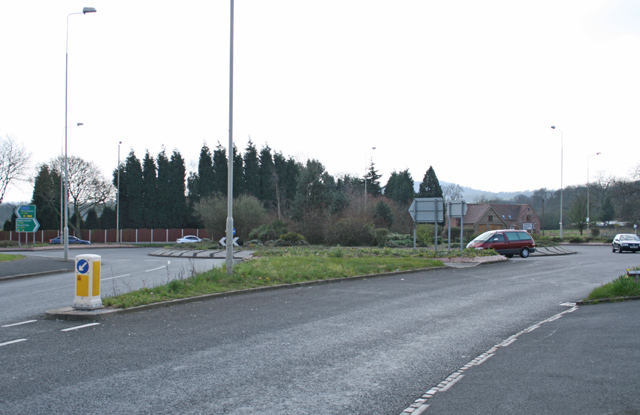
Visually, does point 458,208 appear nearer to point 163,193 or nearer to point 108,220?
point 163,193

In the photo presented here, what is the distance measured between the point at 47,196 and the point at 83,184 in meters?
4.83

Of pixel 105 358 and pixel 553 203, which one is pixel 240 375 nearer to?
pixel 105 358

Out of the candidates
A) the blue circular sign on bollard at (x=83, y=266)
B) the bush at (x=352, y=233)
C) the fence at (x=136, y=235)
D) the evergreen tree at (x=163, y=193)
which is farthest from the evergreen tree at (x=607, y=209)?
the blue circular sign on bollard at (x=83, y=266)

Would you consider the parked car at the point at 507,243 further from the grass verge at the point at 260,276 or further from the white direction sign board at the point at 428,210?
the grass verge at the point at 260,276

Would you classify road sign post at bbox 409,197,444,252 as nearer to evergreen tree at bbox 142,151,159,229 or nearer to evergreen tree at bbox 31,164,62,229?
evergreen tree at bbox 31,164,62,229

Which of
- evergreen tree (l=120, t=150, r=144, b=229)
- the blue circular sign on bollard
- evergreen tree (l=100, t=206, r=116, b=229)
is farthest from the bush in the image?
evergreen tree (l=100, t=206, r=116, b=229)

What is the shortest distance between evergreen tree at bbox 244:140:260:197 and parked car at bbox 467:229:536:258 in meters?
46.0

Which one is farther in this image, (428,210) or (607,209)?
(607,209)

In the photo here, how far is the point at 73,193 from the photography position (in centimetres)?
5950

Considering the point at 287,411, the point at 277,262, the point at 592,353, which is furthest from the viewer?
the point at 277,262

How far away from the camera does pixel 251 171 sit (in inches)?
2832

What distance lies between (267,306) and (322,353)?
408 cm

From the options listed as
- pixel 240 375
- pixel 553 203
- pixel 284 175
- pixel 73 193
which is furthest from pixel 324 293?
pixel 553 203

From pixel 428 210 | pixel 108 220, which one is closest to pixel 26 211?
pixel 428 210
